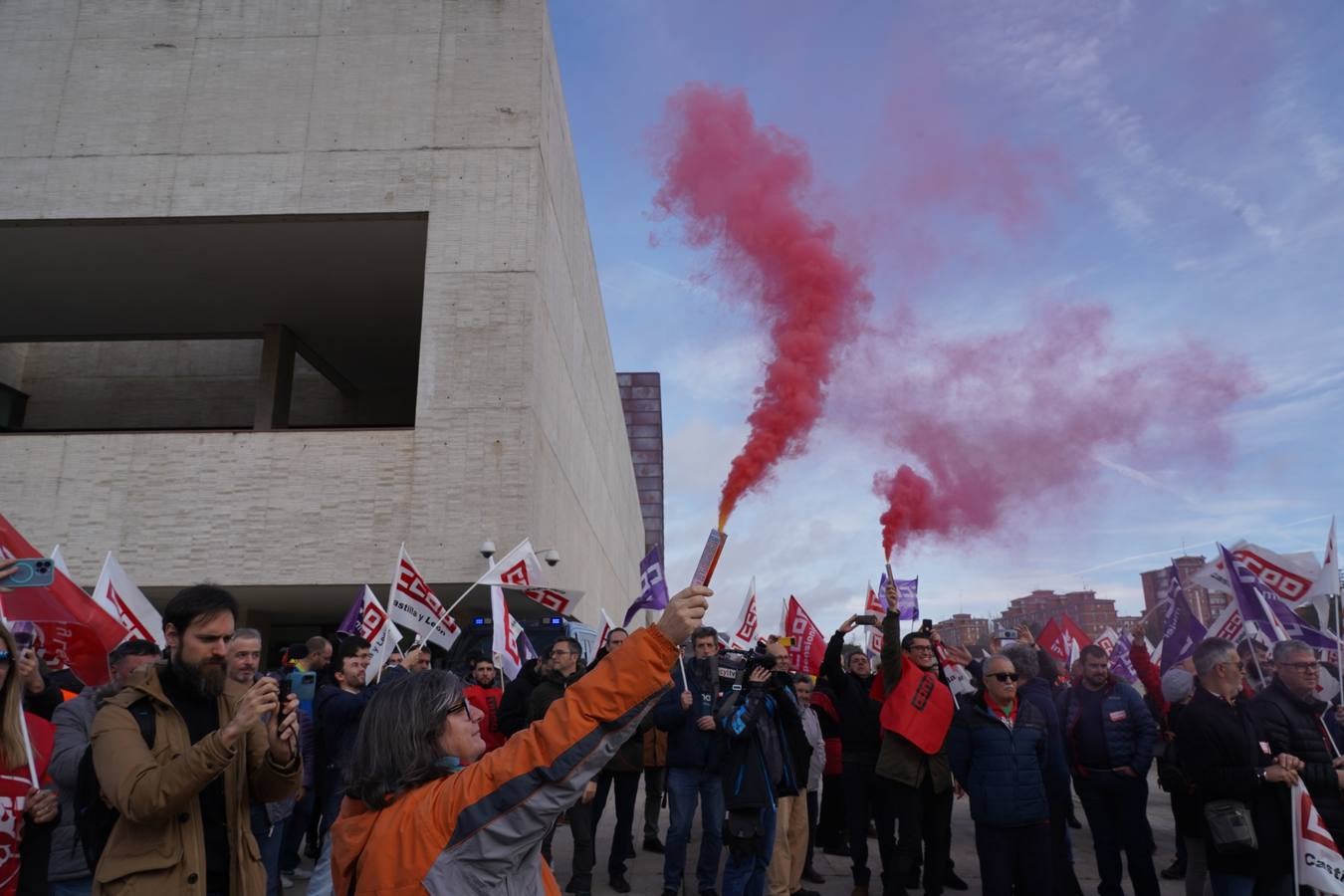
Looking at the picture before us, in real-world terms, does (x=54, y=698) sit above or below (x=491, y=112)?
below

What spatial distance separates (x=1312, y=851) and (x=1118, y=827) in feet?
7.37

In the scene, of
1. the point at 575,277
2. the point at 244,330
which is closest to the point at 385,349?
the point at 244,330

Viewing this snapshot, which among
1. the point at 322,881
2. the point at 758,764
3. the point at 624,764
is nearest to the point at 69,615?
the point at 322,881

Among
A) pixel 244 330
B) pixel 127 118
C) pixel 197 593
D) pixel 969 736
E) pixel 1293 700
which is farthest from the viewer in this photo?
pixel 244 330

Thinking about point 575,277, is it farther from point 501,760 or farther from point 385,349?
point 501,760

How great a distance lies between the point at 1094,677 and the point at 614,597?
1117 inches

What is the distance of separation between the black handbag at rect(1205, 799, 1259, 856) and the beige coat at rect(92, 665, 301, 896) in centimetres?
489

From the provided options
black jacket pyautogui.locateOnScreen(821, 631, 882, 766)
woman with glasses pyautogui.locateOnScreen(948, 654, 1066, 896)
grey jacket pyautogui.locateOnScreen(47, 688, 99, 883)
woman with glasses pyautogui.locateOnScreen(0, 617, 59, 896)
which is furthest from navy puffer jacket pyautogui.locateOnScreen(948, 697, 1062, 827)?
woman with glasses pyautogui.locateOnScreen(0, 617, 59, 896)

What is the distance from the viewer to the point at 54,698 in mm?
4840

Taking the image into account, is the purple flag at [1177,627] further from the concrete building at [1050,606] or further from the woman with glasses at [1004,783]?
the concrete building at [1050,606]

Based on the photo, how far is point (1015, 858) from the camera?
5852 millimetres

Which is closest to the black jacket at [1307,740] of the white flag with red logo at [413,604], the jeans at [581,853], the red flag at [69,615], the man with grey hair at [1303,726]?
the man with grey hair at [1303,726]

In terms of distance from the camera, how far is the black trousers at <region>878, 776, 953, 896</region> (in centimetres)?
664

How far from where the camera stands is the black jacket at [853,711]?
7891 mm
